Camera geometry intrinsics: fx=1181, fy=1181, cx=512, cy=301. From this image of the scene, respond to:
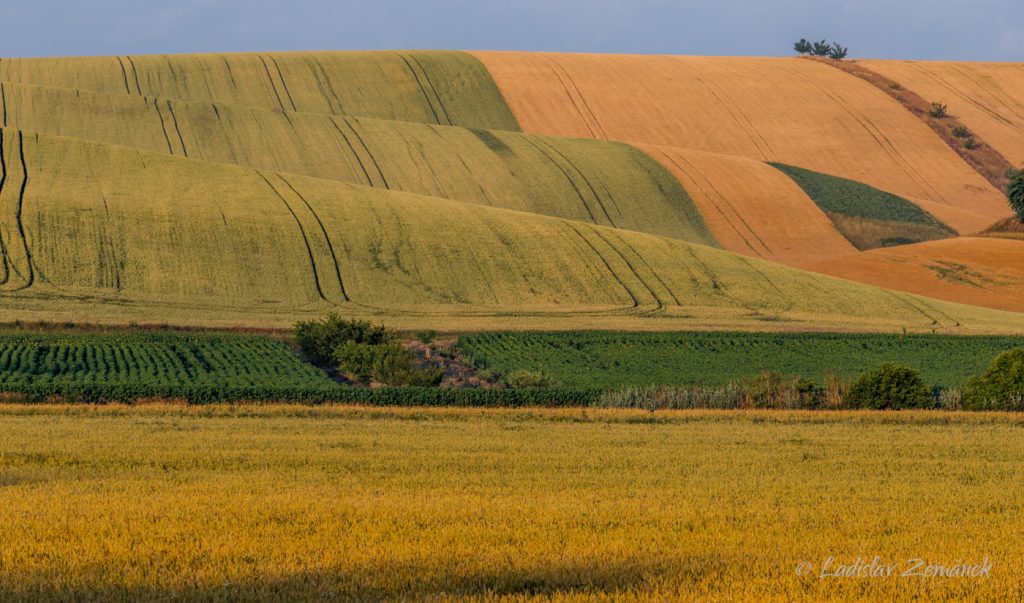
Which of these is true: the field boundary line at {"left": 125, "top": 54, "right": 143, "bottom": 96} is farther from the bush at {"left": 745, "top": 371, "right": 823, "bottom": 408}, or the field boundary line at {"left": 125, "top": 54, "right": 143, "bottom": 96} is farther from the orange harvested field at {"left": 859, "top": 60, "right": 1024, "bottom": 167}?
the bush at {"left": 745, "top": 371, "right": 823, "bottom": 408}

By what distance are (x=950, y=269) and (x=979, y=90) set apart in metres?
69.2

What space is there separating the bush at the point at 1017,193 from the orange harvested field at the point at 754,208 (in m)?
12.8

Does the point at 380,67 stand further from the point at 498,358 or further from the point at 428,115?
the point at 498,358

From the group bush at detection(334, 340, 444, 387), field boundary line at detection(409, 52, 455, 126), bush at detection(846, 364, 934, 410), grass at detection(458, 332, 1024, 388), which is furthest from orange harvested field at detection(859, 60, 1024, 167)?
bush at detection(334, 340, 444, 387)

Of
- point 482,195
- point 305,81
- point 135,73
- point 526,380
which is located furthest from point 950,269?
point 135,73

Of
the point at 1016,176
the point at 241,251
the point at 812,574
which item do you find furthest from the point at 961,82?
the point at 812,574

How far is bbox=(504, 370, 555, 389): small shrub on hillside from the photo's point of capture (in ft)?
143

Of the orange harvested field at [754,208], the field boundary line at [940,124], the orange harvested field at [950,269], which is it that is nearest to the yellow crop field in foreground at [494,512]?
the orange harvested field at [950,269]

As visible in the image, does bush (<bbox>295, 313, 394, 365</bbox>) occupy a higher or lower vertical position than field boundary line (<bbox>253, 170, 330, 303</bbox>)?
higher

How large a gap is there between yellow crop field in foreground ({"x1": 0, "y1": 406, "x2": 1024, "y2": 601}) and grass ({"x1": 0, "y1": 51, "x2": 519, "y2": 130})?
9360cm

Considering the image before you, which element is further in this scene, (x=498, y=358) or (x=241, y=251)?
(x=241, y=251)

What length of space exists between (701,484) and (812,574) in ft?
25.1

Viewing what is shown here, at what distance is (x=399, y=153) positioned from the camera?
102 m

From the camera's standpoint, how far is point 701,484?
65.2ft
